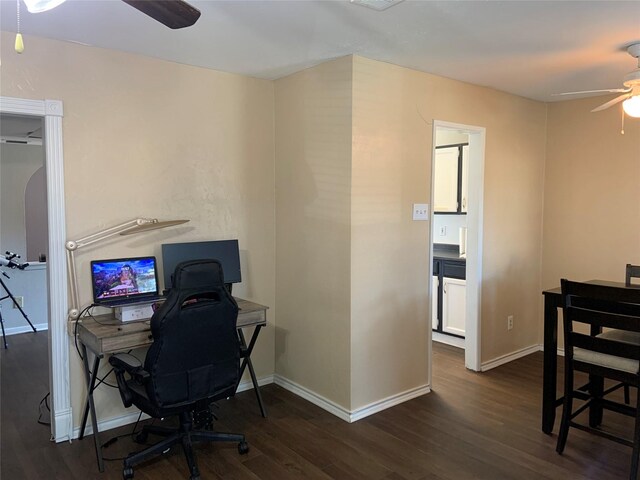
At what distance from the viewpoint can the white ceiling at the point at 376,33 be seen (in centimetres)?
231

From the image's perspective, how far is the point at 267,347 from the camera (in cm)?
385

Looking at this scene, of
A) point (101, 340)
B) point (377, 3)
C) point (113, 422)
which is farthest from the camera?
point (113, 422)

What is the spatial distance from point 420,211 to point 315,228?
798 mm

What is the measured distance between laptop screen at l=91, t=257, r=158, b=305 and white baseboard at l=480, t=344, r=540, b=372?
283 cm

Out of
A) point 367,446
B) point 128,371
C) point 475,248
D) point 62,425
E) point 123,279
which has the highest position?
point 475,248

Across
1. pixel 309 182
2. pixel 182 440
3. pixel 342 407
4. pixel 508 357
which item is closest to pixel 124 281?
pixel 182 440

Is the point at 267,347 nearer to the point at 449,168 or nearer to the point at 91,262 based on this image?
the point at 91,262

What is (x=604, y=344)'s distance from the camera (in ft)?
8.45

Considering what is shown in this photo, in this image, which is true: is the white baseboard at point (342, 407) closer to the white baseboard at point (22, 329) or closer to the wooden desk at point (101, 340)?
the wooden desk at point (101, 340)

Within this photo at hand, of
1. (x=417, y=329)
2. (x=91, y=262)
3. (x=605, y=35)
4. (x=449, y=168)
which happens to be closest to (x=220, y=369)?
(x=91, y=262)

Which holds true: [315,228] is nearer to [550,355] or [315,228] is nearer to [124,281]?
[124,281]

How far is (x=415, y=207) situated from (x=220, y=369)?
1802mm

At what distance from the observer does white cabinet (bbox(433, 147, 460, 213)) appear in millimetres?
4918

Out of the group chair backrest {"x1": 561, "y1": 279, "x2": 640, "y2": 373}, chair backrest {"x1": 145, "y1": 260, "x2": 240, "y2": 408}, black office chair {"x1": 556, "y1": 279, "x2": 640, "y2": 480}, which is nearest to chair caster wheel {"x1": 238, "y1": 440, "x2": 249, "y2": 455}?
chair backrest {"x1": 145, "y1": 260, "x2": 240, "y2": 408}
